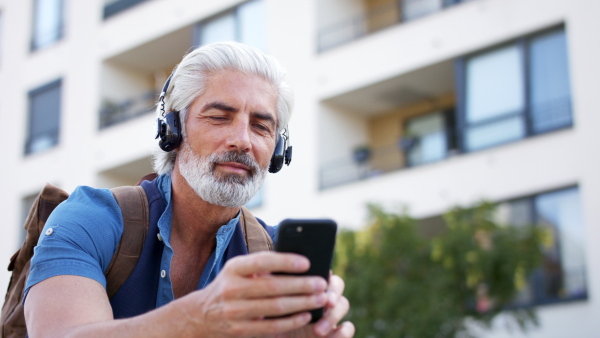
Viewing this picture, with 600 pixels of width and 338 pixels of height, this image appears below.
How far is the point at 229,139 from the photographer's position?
11.8ft

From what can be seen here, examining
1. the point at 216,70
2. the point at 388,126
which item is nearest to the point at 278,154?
the point at 216,70

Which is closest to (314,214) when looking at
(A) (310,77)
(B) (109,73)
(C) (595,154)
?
(A) (310,77)

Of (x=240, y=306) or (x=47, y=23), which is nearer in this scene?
(x=240, y=306)

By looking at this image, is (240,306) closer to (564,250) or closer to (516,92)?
(564,250)

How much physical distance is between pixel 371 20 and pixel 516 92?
19.0 ft

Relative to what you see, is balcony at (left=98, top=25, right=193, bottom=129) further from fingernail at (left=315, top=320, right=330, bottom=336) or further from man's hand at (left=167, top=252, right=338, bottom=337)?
man's hand at (left=167, top=252, right=338, bottom=337)

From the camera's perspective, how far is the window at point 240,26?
73.7ft

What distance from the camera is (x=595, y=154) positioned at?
1591cm

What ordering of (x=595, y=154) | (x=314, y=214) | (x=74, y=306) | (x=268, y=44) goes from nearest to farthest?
(x=74, y=306) < (x=595, y=154) < (x=314, y=214) < (x=268, y=44)

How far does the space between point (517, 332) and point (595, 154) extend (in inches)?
128

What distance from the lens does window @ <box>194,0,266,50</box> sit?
22469 mm

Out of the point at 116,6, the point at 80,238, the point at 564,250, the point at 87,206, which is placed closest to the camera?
the point at 80,238

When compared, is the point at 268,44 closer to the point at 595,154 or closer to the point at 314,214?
the point at 314,214

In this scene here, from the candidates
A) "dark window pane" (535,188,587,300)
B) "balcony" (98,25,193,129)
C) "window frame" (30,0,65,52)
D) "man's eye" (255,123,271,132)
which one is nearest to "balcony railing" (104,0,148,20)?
"balcony" (98,25,193,129)
